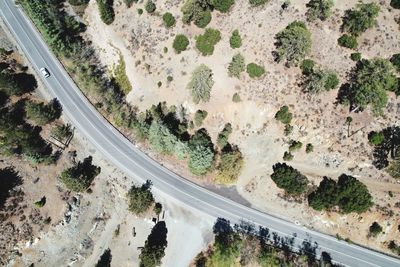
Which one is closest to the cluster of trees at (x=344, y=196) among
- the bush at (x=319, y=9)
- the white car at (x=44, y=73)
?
the bush at (x=319, y=9)

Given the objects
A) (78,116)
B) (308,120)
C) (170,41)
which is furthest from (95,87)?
(308,120)

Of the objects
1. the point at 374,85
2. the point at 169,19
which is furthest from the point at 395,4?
the point at 169,19

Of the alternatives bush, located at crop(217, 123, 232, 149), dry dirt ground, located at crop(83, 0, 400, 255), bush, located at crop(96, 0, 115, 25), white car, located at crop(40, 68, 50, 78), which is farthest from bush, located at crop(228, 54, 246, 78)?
white car, located at crop(40, 68, 50, 78)

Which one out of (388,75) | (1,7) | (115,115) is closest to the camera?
(388,75)

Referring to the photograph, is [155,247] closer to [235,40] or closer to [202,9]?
[235,40]

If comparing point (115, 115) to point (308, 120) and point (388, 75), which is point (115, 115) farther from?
point (388, 75)

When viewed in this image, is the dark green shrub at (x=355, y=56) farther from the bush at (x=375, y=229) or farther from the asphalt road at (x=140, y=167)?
the asphalt road at (x=140, y=167)

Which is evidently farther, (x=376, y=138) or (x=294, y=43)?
(x=294, y=43)
